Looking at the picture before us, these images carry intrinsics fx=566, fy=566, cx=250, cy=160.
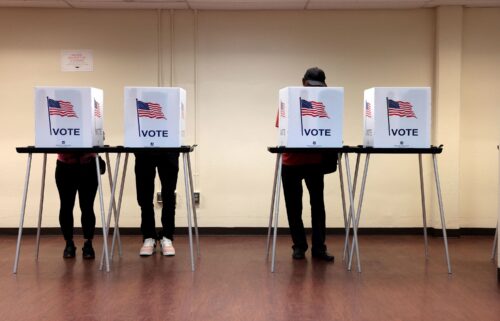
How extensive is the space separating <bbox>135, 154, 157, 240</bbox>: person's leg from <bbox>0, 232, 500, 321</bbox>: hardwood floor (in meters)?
0.25

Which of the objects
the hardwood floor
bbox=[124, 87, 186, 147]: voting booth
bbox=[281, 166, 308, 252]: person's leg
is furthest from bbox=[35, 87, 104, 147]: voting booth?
bbox=[281, 166, 308, 252]: person's leg

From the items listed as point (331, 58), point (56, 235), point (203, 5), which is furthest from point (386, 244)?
point (56, 235)

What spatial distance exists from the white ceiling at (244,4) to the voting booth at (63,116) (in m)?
1.61

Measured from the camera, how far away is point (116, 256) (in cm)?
427

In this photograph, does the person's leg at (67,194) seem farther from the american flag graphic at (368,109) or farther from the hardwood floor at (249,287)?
the american flag graphic at (368,109)

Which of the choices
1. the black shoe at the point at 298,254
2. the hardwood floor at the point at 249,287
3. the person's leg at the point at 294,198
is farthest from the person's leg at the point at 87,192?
the black shoe at the point at 298,254

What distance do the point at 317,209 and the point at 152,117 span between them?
54.7 inches

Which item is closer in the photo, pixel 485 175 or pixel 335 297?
pixel 335 297

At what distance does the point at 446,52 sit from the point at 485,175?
1.23m

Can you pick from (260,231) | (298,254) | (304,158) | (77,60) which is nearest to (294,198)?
A: (304,158)

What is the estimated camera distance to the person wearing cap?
13.5 ft

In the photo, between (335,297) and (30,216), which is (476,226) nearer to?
(335,297)

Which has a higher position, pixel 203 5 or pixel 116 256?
pixel 203 5

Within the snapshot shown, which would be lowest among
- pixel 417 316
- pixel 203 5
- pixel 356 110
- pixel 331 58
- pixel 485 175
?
pixel 417 316
